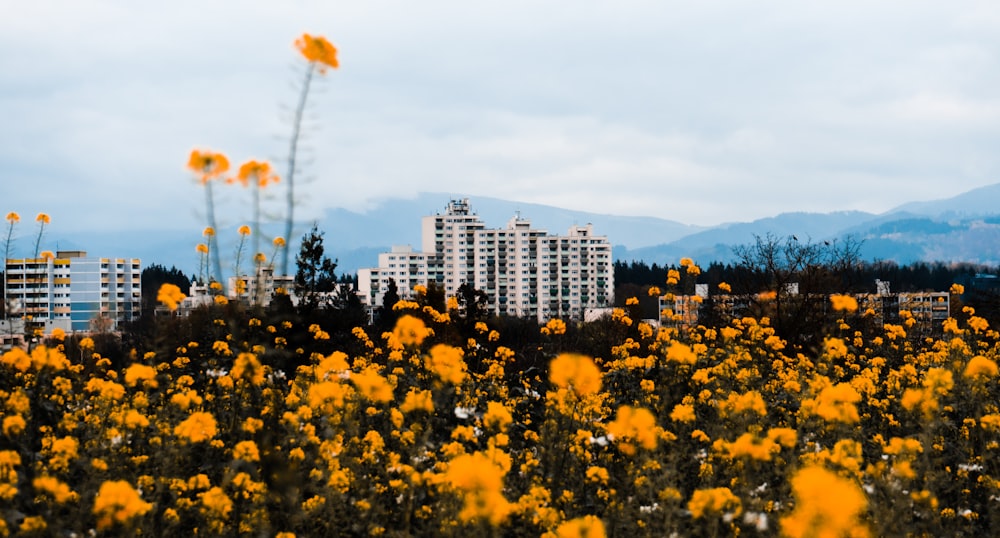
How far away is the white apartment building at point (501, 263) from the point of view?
124125mm

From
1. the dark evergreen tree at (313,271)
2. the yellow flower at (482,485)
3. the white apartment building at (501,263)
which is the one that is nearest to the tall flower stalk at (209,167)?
the yellow flower at (482,485)

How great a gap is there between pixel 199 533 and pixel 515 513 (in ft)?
5.15

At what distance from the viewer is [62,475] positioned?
436 cm

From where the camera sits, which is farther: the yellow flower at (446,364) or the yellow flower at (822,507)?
the yellow flower at (446,364)

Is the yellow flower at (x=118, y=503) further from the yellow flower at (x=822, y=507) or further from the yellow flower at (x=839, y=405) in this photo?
the yellow flower at (x=839, y=405)

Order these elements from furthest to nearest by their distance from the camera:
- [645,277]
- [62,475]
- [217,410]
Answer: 1. [645,277]
2. [217,410]
3. [62,475]

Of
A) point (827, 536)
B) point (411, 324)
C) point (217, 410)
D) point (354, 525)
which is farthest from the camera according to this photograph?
point (217, 410)

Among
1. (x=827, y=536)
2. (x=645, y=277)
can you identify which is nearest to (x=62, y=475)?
(x=827, y=536)

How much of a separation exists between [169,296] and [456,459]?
107 inches

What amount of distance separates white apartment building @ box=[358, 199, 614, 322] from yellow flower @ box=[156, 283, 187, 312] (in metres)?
118

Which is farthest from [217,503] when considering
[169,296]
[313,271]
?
[313,271]

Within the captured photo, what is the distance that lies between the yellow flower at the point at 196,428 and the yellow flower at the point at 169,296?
3.63 ft

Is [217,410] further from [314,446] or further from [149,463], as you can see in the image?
[314,446]

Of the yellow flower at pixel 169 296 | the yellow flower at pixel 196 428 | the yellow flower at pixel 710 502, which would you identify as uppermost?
the yellow flower at pixel 169 296
